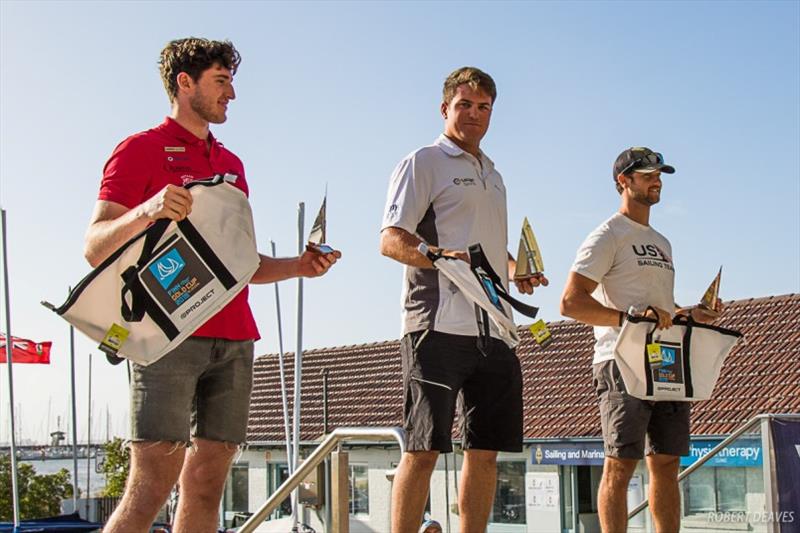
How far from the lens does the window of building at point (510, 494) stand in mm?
26000

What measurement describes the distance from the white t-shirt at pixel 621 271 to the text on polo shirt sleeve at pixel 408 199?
1301mm

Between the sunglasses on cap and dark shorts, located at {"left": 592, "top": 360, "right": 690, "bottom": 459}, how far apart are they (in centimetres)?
103

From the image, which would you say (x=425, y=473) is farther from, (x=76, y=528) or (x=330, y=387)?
(x=330, y=387)

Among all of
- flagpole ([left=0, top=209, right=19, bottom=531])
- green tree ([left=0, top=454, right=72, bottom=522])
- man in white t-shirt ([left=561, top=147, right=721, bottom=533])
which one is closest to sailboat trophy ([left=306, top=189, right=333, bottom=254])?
man in white t-shirt ([left=561, top=147, right=721, bottom=533])

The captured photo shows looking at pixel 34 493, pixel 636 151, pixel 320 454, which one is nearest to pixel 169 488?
pixel 320 454

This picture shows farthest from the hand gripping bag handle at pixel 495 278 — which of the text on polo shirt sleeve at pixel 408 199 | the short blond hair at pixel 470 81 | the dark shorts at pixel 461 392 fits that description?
the short blond hair at pixel 470 81

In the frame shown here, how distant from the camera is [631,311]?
17.7ft

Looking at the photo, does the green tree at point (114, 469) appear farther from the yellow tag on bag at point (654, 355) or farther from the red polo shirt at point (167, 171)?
the red polo shirt at point (167, 171)

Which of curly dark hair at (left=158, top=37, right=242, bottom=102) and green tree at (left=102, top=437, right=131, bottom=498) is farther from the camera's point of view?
green tree at (left=102, top=437, right=131, bottom=498)

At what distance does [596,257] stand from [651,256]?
32 centimetres

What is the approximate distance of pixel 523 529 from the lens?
2559 centimetres

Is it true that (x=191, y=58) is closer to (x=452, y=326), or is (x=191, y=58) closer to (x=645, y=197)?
(x=452, y=326)

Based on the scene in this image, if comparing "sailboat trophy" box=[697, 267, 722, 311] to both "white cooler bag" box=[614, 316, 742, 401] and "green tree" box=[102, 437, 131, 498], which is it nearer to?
"white cooler bag" box=[614, 316, 742, 401]

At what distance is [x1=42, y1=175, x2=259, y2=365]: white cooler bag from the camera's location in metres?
3.50
